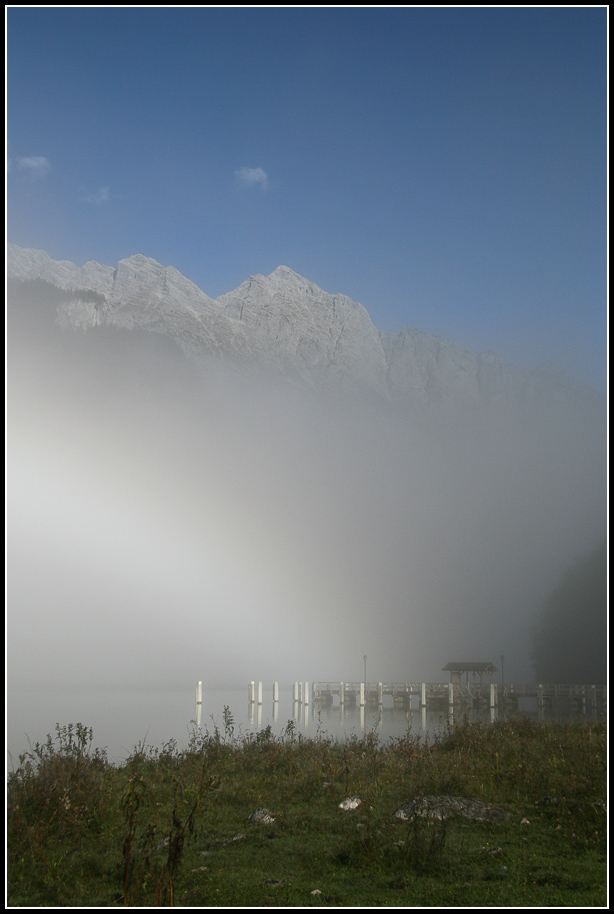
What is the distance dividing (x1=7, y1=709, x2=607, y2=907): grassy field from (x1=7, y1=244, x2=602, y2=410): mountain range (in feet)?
262

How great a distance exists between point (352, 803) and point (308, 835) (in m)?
1.37

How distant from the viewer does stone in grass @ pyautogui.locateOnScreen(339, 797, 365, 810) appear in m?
8.68

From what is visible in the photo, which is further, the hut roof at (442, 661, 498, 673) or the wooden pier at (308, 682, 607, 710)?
the hut roof at (442, 661, 498, 673)

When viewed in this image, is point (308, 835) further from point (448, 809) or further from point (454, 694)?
point (454, 694)

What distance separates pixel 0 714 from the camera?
663 centimetres

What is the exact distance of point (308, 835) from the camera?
7.57 m

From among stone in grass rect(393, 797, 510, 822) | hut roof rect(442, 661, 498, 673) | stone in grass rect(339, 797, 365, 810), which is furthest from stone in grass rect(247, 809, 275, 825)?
hut roof rect(442, 661, 498, 673)

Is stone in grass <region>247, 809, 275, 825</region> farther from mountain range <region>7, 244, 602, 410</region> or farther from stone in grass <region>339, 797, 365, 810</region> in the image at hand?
mountain range <region>7, 244, 602, 410</region>

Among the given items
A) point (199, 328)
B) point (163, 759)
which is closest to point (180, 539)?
point (199, 328)

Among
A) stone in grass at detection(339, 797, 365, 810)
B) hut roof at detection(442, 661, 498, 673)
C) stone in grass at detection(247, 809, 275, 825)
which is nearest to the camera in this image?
stone in grass at detection(247, 809, 275, 825)

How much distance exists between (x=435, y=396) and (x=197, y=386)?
32857 millimetres

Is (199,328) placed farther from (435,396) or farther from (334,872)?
(334,872)

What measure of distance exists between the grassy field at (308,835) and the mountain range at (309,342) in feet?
262

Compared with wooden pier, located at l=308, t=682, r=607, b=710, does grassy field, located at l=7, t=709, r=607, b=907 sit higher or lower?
higher
